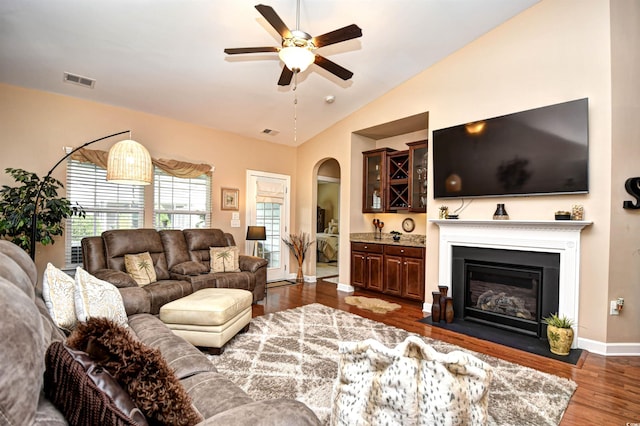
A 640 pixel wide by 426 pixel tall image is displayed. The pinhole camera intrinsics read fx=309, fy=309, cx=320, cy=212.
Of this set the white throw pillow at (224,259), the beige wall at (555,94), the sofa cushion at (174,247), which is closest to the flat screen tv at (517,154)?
the beige wall at (555,94)

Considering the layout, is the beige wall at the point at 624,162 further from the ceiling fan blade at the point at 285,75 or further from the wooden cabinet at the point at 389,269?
the ceiling fan blade at the point at 285,75

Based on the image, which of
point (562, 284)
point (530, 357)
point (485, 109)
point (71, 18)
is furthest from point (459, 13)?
point (71, 18)

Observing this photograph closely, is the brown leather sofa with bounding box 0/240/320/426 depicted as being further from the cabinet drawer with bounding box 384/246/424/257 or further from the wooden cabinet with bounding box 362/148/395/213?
the wooden cabinet with bounding box 362/148/395/213

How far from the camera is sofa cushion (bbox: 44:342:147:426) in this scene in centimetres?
81

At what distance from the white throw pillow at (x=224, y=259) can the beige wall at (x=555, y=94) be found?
9.31ft

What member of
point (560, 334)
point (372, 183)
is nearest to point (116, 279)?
point (372, 183)

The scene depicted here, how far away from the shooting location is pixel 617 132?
304cm

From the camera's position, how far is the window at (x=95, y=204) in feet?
13.5

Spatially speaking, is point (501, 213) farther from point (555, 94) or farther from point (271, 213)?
point (271, 213)

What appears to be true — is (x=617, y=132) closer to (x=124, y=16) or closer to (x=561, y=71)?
(x=561, y=71)

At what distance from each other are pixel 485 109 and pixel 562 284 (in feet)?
7.18

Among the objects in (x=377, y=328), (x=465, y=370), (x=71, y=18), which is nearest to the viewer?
(x=465, y=370)

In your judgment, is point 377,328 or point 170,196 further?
point 170,196

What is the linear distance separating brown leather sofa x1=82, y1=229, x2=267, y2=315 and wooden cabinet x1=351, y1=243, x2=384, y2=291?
168 centimetres
